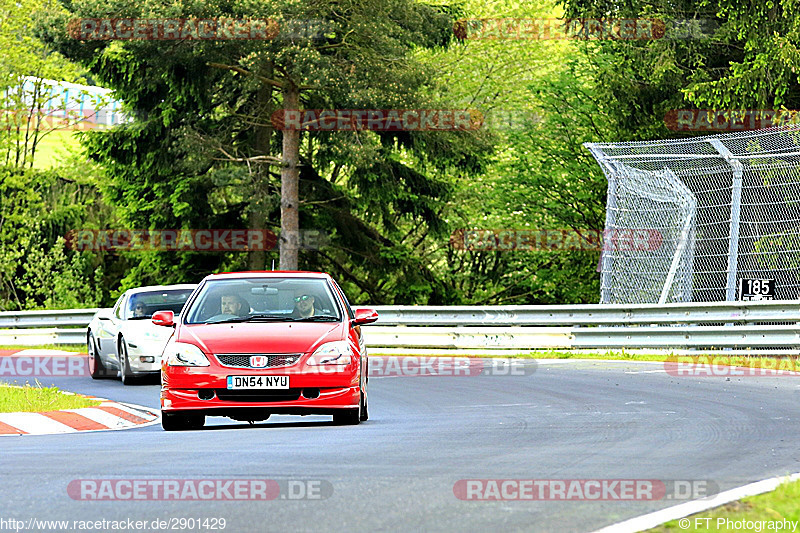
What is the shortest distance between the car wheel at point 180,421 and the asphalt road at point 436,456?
0.22 meters

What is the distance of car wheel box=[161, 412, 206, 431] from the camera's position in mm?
12211

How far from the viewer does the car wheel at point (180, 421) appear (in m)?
12.2

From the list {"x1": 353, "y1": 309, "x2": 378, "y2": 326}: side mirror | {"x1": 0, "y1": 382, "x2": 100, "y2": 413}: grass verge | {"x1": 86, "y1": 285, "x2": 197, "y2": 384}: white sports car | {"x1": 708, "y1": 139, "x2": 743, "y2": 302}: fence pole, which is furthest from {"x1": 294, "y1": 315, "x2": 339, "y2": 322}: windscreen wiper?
{"x1": 708, "y1": 139, "x2": 743, "y2": 302}: fence pole

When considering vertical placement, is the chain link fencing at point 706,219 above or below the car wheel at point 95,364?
above

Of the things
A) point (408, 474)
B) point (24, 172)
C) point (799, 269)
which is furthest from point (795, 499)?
point (24, 172)

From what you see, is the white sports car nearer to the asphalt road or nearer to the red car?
the asphalt road

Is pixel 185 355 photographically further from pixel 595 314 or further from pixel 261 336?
Answer: pixel 595 314

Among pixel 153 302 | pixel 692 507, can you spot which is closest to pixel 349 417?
pixel 692 507

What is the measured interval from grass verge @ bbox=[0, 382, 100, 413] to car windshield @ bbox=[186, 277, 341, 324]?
7.98ft

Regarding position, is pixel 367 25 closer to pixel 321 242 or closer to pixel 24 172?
pixel 321 242

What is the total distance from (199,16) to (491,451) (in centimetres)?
2400

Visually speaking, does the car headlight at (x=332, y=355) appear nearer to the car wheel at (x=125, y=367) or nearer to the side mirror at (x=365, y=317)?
the side mirror at (x=365, y=317)

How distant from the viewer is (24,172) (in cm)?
4662

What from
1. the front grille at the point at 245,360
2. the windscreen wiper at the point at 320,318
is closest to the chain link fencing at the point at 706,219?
the windscreen wiper at the point at 320,318
